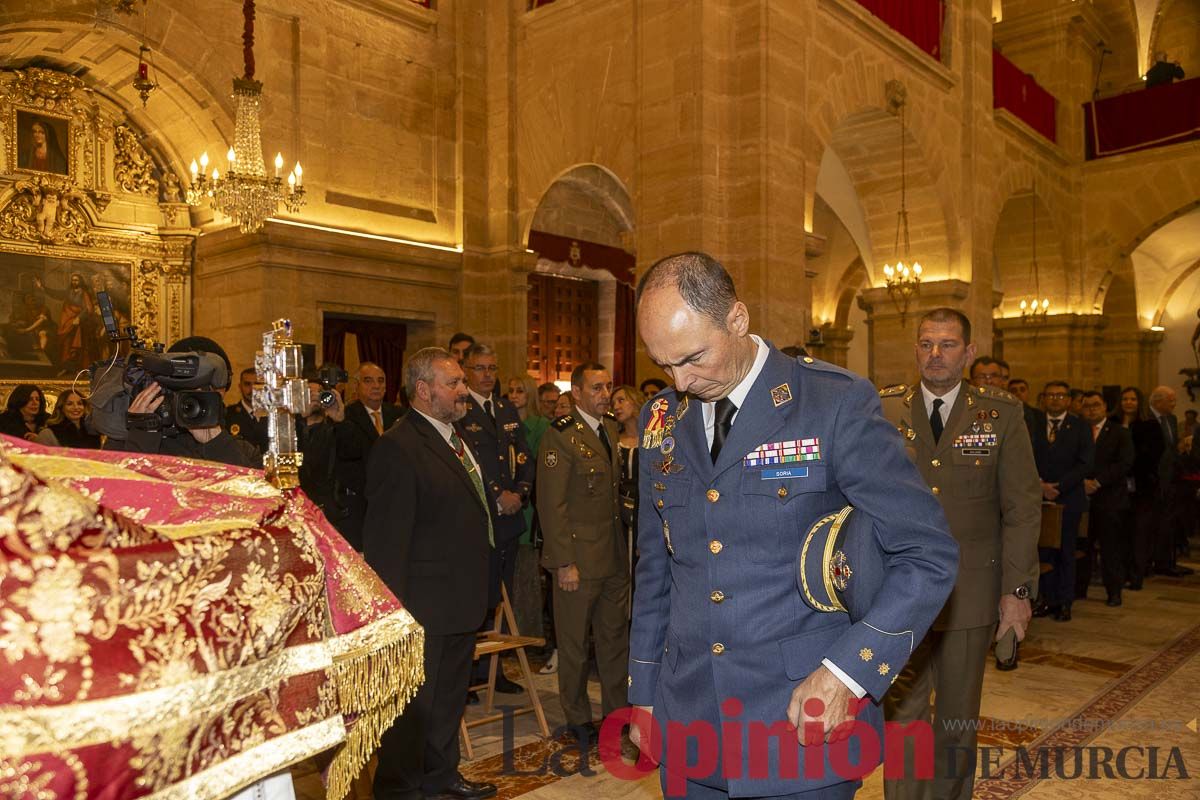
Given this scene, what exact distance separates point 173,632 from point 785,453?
47.0 inches

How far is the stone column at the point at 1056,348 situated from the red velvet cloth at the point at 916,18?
6.85 meters

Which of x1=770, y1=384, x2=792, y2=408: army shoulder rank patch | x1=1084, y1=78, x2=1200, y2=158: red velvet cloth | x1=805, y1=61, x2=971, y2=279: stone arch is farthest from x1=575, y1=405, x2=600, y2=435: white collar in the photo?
x1=1084, y1=78, x2=1200, y2=158: red velvet cloth

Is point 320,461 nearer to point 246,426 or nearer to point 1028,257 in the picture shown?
point 246,426

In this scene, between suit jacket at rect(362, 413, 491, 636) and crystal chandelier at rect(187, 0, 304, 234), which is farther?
crystal chandelier at rect(187, 0, 304, 234)

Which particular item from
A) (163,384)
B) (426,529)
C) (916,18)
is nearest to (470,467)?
(426,529)

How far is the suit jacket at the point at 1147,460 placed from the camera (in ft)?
28.4

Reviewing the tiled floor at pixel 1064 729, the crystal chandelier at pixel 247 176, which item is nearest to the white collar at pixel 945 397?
the tiled floor at pixel 1064 729

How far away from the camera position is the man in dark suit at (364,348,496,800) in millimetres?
3391

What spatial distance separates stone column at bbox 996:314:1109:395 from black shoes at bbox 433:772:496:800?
15.8 meters

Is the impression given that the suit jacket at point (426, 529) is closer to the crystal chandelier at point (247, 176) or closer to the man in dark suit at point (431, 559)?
the man in dark suit at point (431, 559)

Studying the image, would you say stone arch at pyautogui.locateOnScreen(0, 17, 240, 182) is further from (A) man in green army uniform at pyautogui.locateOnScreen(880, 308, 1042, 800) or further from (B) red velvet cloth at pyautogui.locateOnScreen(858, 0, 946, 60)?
(A) man in green army uniform at pyautogui.locateOnScreen(880, 308, 1042, 800)

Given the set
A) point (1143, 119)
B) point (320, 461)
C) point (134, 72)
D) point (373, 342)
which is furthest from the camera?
point (1143, 119)

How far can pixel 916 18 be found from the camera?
11.6 metres

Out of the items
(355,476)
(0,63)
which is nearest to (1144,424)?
(355,476)
